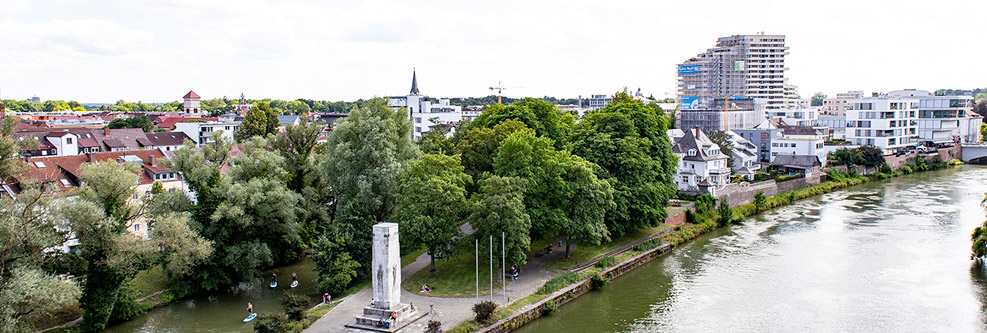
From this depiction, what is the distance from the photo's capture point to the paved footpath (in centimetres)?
2466

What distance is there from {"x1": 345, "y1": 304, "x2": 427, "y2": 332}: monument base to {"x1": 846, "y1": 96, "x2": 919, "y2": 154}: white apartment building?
70.0 metres

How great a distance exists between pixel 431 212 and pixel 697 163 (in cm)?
2995

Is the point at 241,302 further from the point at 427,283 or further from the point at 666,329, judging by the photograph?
the point at 666,329

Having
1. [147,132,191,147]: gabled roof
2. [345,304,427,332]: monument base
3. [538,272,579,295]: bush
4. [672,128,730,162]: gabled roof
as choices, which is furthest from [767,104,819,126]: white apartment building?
[345,304,427,332]: monument base

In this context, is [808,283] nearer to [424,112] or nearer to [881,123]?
[881,123]

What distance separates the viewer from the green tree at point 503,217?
29.0 m

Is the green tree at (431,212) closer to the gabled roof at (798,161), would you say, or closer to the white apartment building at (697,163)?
the white apartment building at (697,163)

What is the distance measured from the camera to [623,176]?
37.5 meters

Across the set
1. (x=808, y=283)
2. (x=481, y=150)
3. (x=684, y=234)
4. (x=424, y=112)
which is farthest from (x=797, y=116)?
(x=808, y=283)

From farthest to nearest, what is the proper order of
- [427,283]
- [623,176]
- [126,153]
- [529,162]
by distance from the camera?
1. [126,153]
2. [623,176]
3. [529,162]
4. [427,283]

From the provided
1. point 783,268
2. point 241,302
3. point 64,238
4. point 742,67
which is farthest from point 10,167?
point 742,67

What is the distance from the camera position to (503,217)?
2919cm

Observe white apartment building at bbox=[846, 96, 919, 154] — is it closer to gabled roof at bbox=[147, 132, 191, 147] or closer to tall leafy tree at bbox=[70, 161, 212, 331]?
gabled roof at bbox=[147, 132, 191, 147]

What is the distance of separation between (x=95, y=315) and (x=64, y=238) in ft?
9.76
